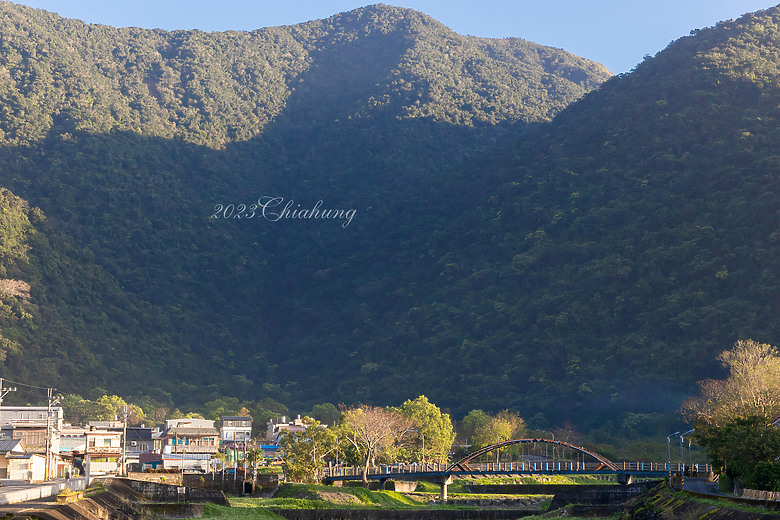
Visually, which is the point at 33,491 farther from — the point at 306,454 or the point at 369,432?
the point at 369,432

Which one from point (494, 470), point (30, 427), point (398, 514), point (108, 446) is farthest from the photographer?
point (108, 446)

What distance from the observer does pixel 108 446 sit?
104812 mm

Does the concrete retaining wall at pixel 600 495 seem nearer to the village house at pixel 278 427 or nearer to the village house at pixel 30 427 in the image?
the village house at pixel 30 427

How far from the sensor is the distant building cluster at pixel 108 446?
6675 centimetres

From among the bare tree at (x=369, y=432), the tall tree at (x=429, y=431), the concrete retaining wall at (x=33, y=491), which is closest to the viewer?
the concrete retaining wall at (x=33, y=491)

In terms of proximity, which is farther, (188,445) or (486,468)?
(188,445)

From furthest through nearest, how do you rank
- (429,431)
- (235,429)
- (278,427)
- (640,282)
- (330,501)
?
(640,282) → (278,427) → (235,429) → (429,431) → (330,501)

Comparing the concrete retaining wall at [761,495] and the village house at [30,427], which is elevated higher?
the village house at [30,427]

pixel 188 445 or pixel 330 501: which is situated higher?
pixel 188 445

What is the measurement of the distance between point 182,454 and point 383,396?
69873 mm

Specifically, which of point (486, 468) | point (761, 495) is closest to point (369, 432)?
point (486, 468)

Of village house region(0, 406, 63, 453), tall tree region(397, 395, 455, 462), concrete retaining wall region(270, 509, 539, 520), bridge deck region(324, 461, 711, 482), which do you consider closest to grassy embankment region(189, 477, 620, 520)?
concrete retaining wall region(270, 509, 539, 520)

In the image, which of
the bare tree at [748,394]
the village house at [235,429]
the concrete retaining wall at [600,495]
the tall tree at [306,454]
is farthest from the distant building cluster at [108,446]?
the bare tree at [748,394]

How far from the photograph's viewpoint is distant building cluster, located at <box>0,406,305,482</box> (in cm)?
6675
